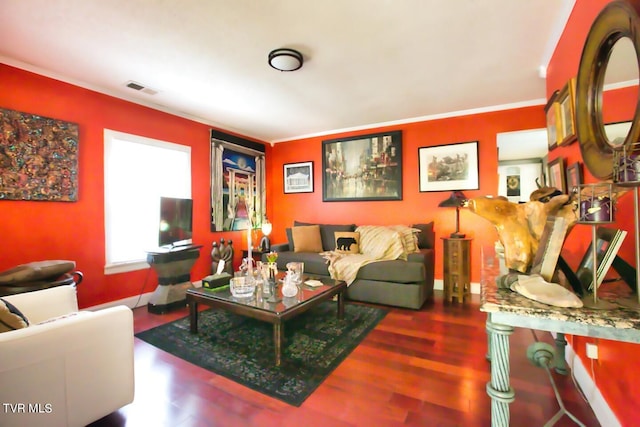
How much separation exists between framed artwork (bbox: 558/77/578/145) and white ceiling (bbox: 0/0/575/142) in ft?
1.88

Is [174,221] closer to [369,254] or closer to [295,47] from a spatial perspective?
[295,47]

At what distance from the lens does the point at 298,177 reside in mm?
5258

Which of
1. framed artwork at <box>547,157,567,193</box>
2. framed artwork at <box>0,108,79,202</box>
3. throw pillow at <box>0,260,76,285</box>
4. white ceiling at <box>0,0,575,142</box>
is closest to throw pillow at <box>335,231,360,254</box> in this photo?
white ceiling at <box>0,0,575,142</box>

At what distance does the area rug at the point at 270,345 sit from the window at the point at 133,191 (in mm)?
1170

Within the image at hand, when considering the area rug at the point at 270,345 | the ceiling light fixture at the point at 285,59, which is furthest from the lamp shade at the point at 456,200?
the ceiling light fixture at the point at 285,59

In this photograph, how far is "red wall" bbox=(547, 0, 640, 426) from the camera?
1164mm

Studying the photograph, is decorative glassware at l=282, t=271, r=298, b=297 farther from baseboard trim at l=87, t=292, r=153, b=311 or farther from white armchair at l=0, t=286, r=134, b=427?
baseboard trim at l=87, t=292, r=153, b=311

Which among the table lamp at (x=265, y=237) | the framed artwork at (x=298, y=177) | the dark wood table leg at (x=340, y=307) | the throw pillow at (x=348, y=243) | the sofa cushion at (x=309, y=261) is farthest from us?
the framed artwork at (x=298, y=177)

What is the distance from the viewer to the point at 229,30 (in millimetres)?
2096

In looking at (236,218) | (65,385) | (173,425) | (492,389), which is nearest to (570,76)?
(492,389)

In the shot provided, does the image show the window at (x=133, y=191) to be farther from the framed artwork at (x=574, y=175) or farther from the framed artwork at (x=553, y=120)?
the framed artwork at (x=553, y=120)

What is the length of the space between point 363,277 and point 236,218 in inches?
98.0

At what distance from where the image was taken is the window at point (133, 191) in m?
3.18

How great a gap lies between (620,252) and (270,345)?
7.56ft
